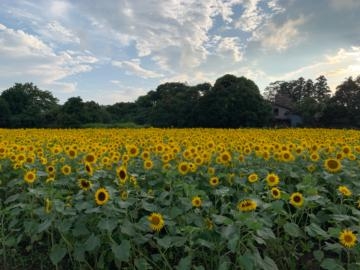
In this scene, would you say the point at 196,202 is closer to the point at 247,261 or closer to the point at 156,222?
the point at 156,222

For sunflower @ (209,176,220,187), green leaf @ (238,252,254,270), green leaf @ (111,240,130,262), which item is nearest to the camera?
green leaf @ (238,252,254,270)

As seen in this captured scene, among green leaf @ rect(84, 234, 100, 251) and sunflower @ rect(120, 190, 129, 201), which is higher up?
sunflower @ rect(120, 190, 129, 201)

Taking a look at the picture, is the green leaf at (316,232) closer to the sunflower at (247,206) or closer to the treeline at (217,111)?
the sunflower at (247,206)

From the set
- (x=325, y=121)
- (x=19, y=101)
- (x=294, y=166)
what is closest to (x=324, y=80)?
(x=325, y=121)

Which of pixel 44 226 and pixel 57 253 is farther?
pixel 57 253

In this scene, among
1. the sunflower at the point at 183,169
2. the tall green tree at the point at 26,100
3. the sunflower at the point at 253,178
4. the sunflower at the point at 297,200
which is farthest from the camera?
the tall green tree at the point at 26,100

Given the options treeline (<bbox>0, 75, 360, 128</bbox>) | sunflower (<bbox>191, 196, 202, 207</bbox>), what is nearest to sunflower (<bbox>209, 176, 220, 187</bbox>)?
sunflower (<bbox>191, 196, 202, 207</bbox>)

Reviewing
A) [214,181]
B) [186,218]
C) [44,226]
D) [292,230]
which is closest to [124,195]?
[186,218]

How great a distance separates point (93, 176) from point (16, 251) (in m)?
1.33

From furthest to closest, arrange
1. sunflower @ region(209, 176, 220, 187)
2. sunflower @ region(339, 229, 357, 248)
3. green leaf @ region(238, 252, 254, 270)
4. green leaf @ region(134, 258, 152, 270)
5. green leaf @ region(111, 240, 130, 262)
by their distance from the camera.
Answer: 1. sunflower @ region(209, 176, 220, 187)
2. green leaf @ region(134, 258, 152, 270)
3. green leaf @ region(111, 240, 130, 262)
4. sunflower @ region(339, 229, 357, 248)
5. green leaf @ region(238, 252, 254, 270)

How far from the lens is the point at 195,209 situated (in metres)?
3.73

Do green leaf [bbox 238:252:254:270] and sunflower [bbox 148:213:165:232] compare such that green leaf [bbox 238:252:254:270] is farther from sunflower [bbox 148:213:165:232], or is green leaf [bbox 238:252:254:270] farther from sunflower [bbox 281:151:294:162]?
sunflower [bbox 281:151:294:162]

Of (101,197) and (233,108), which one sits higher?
(233,108)

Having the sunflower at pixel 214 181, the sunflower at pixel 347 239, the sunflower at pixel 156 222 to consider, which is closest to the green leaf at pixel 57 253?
the sunflower at pixel 156 222
